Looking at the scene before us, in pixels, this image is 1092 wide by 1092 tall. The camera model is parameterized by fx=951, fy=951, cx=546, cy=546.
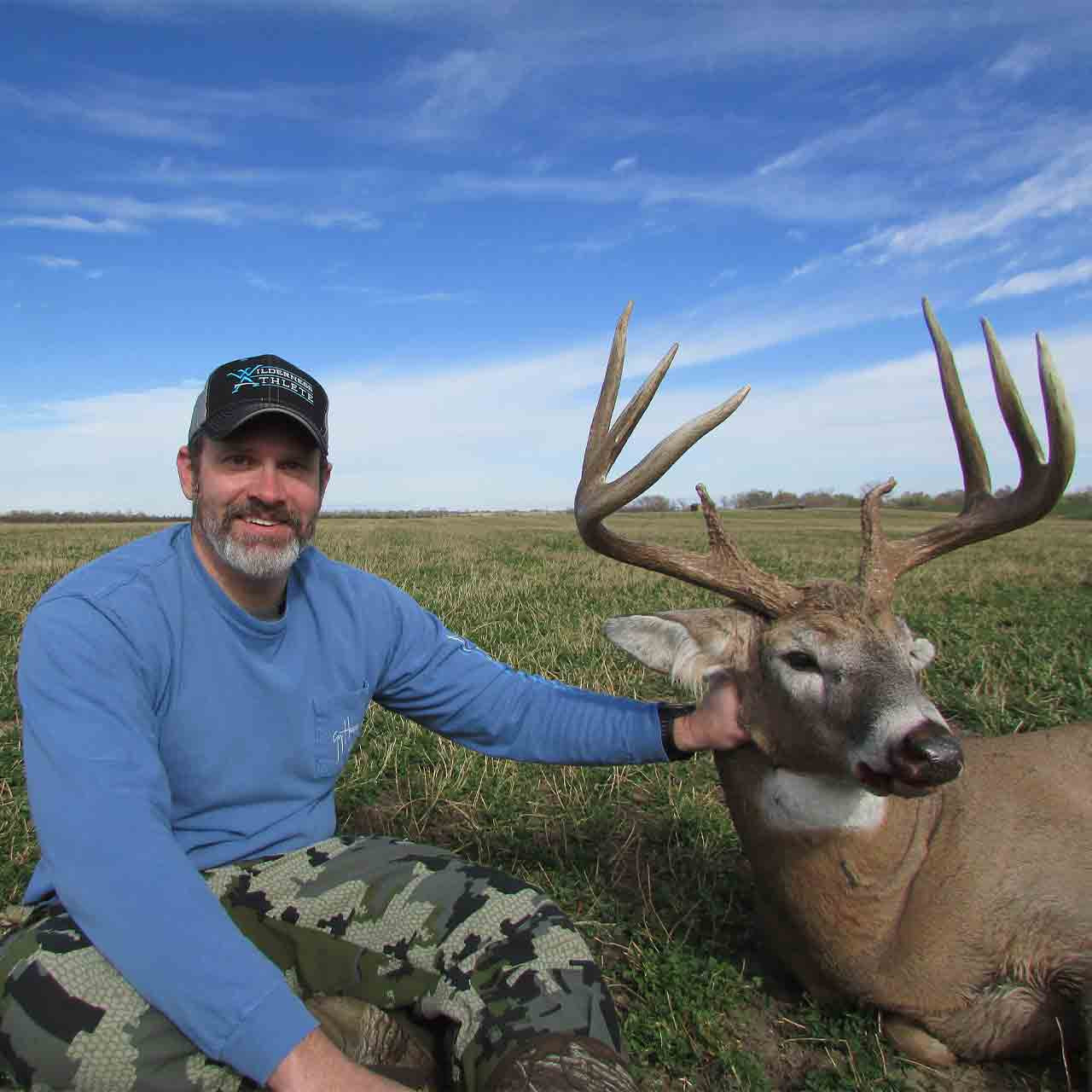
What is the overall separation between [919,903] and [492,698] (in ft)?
5.54

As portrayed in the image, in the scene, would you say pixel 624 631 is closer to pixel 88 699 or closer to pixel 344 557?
pixel 88 699

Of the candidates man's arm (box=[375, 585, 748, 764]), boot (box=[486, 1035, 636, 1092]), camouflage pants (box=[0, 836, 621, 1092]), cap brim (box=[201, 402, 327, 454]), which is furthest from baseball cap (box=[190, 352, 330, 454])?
boot (box=[486, 1035, 636, 1092])

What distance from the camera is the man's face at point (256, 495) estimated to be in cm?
326

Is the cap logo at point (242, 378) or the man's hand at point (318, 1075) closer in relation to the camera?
the man's hand at point (318, 1075)

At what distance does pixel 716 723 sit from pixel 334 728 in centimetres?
137

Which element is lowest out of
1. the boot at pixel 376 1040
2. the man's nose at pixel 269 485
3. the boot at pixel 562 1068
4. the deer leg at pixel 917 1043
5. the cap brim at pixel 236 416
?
the deer leg at pixel 917 1043

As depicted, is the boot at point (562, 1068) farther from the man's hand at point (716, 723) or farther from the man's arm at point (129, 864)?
the man's hand at point (716, 723)

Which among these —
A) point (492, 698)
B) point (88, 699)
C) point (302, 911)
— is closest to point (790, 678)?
point (492, 698)

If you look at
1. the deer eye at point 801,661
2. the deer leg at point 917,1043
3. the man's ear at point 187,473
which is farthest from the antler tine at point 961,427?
the man's ear at point 187,473

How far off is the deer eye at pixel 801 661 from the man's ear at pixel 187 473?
7.19 feet

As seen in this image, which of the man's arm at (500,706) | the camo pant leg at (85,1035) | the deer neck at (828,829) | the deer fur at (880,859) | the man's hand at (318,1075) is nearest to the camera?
the man's hand at (318,1075)

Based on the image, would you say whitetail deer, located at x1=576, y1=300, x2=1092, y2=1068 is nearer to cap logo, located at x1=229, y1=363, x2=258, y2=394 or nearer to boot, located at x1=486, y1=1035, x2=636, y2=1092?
boot, located at x1=486, y1=1035, x2=636, y2=1092

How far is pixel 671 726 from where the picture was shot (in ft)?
11.6

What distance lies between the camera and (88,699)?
103 inches
